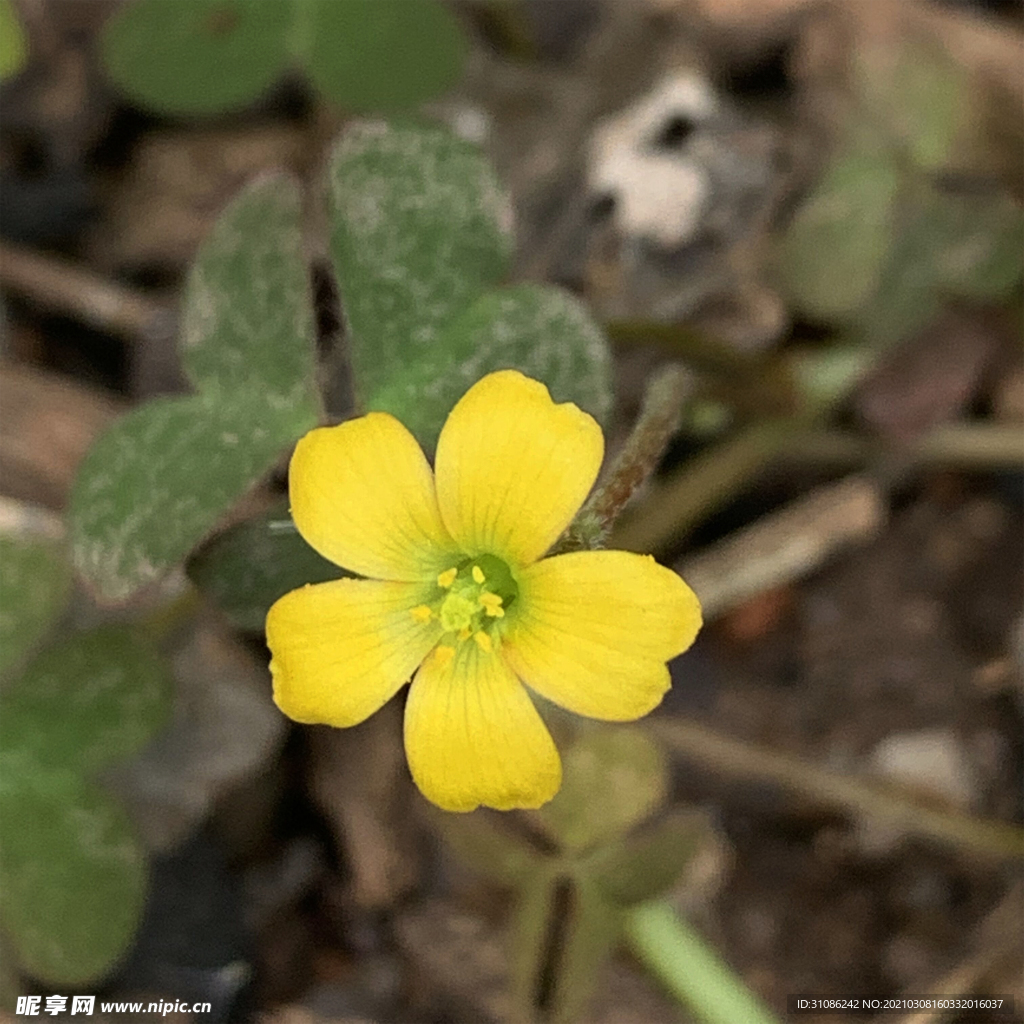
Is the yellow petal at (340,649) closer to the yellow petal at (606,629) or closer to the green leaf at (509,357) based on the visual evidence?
the yellow petal at (606,629)

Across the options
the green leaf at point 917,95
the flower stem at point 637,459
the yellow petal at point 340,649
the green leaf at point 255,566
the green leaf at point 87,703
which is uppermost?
the green leaf at point 917,95

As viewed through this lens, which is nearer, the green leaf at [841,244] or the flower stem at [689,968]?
the flower stem at [689,968]

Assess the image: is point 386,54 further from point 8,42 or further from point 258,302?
point 258,302

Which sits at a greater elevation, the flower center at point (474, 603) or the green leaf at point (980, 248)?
the green leaf at point (980, 248)

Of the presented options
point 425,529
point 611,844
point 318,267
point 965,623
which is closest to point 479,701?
point 425,529

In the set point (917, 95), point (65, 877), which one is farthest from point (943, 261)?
point (65, 877)

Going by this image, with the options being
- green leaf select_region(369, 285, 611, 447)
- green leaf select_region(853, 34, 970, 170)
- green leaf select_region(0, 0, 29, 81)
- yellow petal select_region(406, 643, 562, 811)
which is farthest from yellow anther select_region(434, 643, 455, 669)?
green leaf select_region(853, 34, 970, 170)

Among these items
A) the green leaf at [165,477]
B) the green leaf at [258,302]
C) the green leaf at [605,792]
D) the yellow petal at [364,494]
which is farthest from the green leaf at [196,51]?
the green leaf at [605,792]
